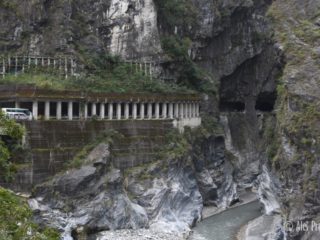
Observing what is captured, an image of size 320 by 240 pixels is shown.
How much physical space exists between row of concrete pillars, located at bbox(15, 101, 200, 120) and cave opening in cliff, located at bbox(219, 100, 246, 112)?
2145 cm

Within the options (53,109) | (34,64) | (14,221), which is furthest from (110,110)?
(14,221)

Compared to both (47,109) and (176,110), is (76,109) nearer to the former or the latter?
(47,109)

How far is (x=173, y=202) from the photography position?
5744 centimetres

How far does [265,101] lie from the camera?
95.7 meters

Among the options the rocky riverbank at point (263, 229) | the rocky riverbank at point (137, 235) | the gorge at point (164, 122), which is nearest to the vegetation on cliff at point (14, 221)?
the gorge at point (164, 122)

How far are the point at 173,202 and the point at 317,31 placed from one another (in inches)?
841

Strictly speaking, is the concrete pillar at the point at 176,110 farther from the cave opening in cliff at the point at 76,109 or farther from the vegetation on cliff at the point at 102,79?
the cave opening in cliff at the point at 76,109

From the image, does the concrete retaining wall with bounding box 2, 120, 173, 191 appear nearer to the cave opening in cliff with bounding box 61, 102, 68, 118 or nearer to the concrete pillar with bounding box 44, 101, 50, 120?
the concrete pillar with bounding box 44, 101, 50, 120

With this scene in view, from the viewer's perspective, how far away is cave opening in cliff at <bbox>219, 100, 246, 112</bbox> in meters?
92.6

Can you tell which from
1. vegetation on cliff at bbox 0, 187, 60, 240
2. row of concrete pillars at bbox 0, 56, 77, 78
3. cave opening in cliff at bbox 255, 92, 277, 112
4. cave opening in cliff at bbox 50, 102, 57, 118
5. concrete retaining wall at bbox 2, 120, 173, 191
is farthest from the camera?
cave opening in cliff at bbox 255, 92, 277, 112

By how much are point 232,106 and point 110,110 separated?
37822 mm

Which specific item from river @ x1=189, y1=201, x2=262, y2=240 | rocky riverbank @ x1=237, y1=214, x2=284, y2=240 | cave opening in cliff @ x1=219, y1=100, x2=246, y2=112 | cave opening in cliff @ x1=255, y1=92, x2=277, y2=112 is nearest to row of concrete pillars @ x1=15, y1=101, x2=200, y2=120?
river @ x1=189, y1=201, x2=262, y2=240

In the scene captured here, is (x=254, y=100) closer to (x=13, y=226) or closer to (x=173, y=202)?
(x=173, y=202)

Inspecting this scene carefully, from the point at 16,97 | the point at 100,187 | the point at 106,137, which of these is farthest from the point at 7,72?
the point at 100,187
